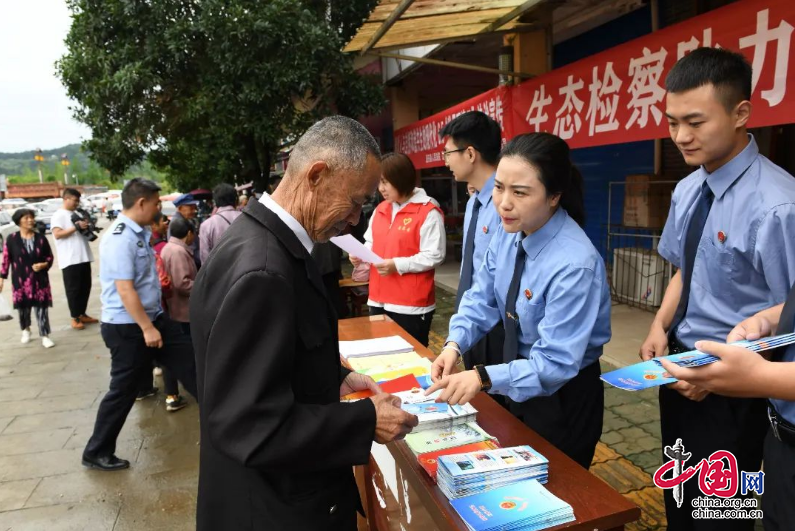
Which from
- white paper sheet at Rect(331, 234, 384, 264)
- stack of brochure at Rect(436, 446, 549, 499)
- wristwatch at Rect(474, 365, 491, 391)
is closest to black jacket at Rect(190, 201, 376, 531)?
stack of brochure at Rect(436, 446, 549, 499)

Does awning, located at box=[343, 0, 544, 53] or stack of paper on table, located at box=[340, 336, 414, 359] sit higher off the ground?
awning, located at box=[343, 0, 544, 53]

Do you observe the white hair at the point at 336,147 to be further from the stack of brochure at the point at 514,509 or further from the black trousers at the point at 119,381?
the black trousers at the point at 119,381

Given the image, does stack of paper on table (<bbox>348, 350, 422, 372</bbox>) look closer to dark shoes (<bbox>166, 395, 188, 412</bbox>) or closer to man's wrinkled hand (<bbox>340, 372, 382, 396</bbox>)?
man's wrinkled hand (<bbox>340, 372, 382, 396</bbox>)

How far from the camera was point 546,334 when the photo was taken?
1.66 metres

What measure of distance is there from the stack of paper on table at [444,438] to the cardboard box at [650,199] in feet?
17.0

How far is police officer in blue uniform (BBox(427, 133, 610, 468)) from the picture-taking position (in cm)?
165

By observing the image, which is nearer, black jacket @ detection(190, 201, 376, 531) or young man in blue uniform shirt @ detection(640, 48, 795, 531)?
black jacket @ detection(190, 201, 376, 531)

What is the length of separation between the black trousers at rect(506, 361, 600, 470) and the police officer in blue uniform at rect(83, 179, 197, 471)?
2655 mm

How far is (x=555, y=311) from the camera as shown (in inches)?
65.7

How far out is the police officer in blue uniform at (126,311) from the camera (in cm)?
333

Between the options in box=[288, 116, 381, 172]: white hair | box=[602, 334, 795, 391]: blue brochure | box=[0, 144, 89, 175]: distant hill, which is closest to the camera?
box=[602, 334, 795, 391]: blue brochure

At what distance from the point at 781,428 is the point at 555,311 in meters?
0.66

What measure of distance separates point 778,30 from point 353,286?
4044 mm

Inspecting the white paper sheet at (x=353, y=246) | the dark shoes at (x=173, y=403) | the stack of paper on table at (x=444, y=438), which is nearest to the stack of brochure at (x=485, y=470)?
the stack of paper on table at (x=444, y=438)
